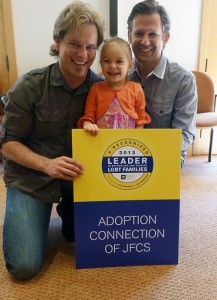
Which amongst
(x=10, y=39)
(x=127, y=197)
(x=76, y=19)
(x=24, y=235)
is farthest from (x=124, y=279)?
(x=10, y=39)

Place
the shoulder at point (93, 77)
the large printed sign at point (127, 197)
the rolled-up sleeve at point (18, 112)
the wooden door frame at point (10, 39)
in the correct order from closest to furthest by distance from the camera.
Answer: the large printed sign at point (127, 197) < the rolled-up sleeve at point (18, 112) < the shoulder at point (93, 77) < the wooden door frame at point (10, 39)

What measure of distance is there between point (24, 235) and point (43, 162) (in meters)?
0.31

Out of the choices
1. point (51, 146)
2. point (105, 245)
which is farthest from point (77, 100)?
point (105, 245)

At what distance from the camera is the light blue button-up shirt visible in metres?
1.51

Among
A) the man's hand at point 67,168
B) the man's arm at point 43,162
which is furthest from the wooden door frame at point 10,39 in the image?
the man's hand at point 67,168

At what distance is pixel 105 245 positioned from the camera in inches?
49.3

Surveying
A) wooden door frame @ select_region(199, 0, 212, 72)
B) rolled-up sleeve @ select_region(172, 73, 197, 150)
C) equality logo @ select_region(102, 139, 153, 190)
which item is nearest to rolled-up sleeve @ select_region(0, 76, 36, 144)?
equality logo @ select_region(102, 139, 153, 190)

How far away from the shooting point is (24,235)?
48.8 inches

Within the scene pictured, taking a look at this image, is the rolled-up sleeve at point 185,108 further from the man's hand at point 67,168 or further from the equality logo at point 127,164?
the man's hand at point 67,168

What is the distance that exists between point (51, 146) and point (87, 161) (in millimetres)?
299

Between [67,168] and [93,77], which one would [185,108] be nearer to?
[93,77]

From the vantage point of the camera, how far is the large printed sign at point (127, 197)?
114cm

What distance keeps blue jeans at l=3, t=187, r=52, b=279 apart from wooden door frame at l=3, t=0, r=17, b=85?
168 centimetres

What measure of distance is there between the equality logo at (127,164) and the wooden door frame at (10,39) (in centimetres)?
194
